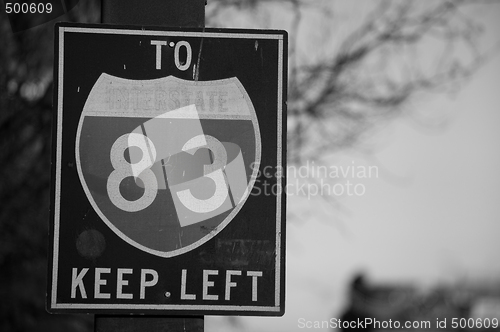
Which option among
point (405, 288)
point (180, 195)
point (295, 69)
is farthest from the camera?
point (405, 288)

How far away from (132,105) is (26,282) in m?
5.26

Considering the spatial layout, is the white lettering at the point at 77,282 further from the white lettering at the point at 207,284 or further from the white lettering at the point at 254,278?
the white lettering at the point at 254,278

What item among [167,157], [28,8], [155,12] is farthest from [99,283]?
[28,8]

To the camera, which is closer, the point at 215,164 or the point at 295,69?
the point at 215,164

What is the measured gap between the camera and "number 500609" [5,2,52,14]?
18.1 feet

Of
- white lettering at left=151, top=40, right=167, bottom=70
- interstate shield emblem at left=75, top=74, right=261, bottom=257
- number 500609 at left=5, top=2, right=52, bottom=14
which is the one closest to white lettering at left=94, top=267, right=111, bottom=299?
interstate shield emblem at left=75, top=74, right=261, bottom=257

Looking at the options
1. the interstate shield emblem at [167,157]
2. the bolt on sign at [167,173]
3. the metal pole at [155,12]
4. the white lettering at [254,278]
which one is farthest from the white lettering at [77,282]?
the metal pole at [155,12]

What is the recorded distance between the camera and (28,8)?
562 cm

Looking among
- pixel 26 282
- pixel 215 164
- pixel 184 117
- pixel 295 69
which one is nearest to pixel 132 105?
pixel 184 117

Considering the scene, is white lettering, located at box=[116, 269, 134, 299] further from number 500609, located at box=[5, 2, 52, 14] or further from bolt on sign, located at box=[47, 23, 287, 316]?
number 500609, located at box=[5, 2, 52, 14]

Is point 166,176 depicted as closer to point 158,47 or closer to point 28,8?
point 158,47

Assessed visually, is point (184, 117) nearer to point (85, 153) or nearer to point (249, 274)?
point (85, 153)

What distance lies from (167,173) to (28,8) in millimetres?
3934

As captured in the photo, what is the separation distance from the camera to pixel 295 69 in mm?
6621
